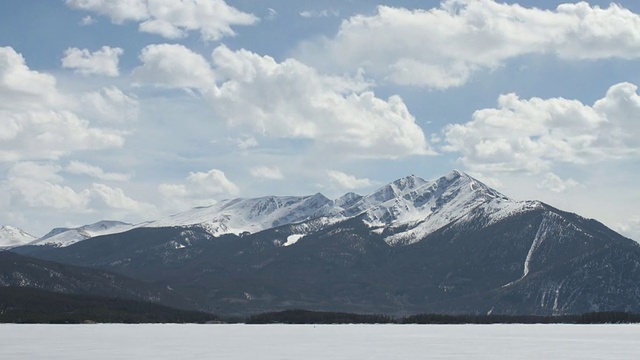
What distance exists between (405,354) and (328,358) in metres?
19.4

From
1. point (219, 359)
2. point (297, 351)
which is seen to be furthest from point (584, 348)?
point (219, 359)

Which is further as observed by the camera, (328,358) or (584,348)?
(584,348)

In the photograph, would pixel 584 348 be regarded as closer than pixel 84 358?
No

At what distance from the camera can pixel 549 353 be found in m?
168

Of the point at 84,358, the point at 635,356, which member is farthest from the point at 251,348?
the point at 635,356

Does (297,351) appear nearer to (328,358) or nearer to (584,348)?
(328,358)

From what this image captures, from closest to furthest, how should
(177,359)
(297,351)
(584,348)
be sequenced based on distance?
1. (177,359)
2. (297,351)
3. (584,348)

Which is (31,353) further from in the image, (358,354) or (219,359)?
(358,354)

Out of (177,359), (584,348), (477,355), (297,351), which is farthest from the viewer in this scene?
(584,348)

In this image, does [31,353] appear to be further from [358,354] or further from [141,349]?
[358,354]

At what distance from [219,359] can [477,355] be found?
49240mm

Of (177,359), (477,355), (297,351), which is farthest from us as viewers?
(297,351)

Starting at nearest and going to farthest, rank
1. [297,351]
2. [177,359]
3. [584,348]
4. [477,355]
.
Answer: [177,359], [477,355], [297,351], [584,348]

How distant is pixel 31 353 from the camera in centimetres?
16338
